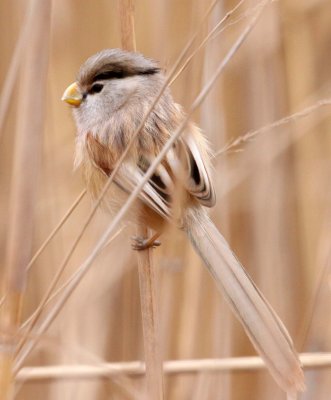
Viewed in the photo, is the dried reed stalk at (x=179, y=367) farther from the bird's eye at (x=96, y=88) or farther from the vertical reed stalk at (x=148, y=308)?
the bird's eye at (x=96, y=88)

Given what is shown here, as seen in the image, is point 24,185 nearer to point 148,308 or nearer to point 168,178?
point 148,308

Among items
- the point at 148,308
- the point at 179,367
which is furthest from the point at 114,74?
the point at 179,367

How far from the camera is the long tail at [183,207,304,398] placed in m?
1.43

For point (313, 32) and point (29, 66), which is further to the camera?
point (313, 32)

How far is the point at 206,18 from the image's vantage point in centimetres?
141

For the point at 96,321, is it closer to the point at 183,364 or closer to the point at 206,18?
the point at 183,364

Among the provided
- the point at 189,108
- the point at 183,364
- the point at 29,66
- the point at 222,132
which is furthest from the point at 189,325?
the point at 29,66

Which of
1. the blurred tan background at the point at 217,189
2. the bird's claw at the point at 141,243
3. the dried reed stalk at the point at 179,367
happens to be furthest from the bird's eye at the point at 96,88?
the dried reed stalk at the point at 179,367

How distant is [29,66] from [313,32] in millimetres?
1577

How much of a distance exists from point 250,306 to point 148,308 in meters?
0.23

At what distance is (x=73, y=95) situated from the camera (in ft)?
6.87

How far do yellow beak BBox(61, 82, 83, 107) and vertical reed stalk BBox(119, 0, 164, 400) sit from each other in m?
0.32

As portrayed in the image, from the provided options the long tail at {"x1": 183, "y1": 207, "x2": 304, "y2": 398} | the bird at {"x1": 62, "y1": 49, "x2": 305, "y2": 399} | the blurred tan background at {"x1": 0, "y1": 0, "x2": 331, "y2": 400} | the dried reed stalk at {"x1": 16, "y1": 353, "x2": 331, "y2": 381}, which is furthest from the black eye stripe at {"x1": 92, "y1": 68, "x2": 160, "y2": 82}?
the dried reed stalk at {"x1": 16, "y1": 353, "x2": 331, "y2": 381}

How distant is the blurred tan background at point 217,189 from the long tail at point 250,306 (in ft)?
0.74
